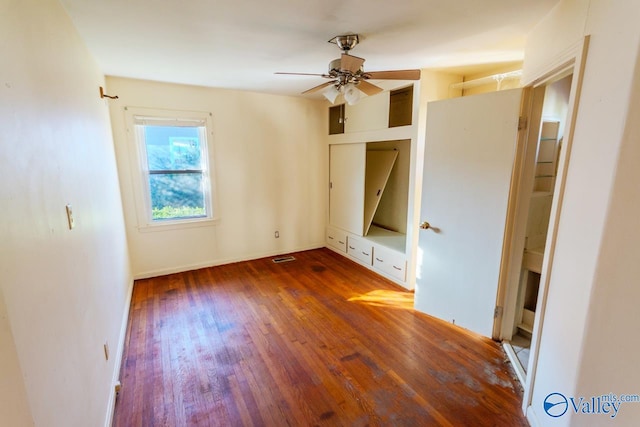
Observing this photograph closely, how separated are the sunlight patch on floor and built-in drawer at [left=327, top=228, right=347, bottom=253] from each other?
1252 millimetres

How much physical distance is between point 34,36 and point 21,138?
575 millimetres

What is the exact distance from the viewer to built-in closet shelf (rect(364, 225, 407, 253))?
3.69m

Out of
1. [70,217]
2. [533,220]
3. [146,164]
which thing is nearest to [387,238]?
[533,220]

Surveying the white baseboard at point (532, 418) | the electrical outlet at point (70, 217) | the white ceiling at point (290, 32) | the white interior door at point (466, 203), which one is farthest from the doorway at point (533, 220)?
the electrical outlet at point (70, 217)

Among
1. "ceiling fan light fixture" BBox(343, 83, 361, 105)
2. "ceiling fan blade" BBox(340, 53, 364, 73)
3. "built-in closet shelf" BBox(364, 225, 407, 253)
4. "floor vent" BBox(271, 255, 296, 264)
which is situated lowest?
"floor vent" BBox(271, 255, 296, 264)

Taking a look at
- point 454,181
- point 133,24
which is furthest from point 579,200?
point 133,24

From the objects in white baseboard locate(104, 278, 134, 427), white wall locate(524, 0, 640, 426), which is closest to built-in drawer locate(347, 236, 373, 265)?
white wall locate(524, 0, 640, 426)

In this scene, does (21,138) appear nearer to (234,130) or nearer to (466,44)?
(466,44)

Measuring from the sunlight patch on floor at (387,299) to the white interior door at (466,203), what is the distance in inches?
9.1

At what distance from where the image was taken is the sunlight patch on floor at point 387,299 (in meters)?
3.04

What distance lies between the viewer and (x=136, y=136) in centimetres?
340

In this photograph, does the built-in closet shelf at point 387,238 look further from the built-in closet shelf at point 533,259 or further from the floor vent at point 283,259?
the built-in closet shelf at point 533,259

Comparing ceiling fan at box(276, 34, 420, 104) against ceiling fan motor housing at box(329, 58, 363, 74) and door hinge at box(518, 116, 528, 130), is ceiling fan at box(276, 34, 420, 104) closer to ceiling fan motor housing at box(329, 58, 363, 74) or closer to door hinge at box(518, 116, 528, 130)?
ceiling fan motor housing at box(329, 58, 363, 74)

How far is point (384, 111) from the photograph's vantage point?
3451mm
